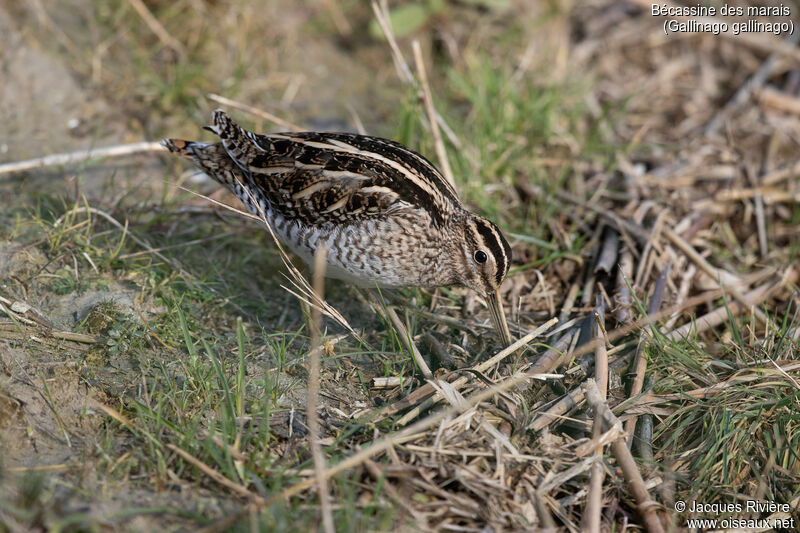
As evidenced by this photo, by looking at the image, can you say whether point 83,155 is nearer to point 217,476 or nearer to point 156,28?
point 156,28

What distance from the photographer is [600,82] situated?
7062 millimetres

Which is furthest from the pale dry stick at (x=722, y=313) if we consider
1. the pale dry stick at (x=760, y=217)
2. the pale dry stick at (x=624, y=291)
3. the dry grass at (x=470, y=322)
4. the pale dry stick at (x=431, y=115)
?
the pale dry stick at (x=431, y=115)

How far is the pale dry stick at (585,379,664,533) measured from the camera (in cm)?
337

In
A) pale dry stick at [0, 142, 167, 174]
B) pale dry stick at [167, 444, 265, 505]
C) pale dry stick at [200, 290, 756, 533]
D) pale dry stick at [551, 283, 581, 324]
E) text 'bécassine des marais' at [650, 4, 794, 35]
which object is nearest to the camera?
pale dry stick at [200, 290, 756, 533]

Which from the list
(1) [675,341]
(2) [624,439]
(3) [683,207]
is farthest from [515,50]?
(2) [624,439]

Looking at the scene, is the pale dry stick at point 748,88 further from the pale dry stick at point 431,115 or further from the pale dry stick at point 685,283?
the pale dry stick at point 431,115

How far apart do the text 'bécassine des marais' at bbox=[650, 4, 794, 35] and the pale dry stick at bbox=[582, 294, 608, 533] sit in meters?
4.19

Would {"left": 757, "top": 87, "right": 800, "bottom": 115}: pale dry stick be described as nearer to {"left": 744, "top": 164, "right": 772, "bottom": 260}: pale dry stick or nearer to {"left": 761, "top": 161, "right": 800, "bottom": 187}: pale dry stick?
{"left": 761, "top": 161, "right": 800, "bottom": 187}: pale dry stick

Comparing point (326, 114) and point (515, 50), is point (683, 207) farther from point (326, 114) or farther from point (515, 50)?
point (326, 114)

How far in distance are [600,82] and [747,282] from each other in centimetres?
292

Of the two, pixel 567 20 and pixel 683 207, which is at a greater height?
pixel 567 20

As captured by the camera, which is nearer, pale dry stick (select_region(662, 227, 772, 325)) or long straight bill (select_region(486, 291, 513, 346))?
long straight bill (select_region(486, 291, 513, 346))

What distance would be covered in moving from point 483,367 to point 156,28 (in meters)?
4.23

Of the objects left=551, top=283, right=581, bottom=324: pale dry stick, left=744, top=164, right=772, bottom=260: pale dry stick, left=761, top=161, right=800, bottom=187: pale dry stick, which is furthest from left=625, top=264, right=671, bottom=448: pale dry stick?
left=761, top=161, right=800, bottom=187: pale dry stick
